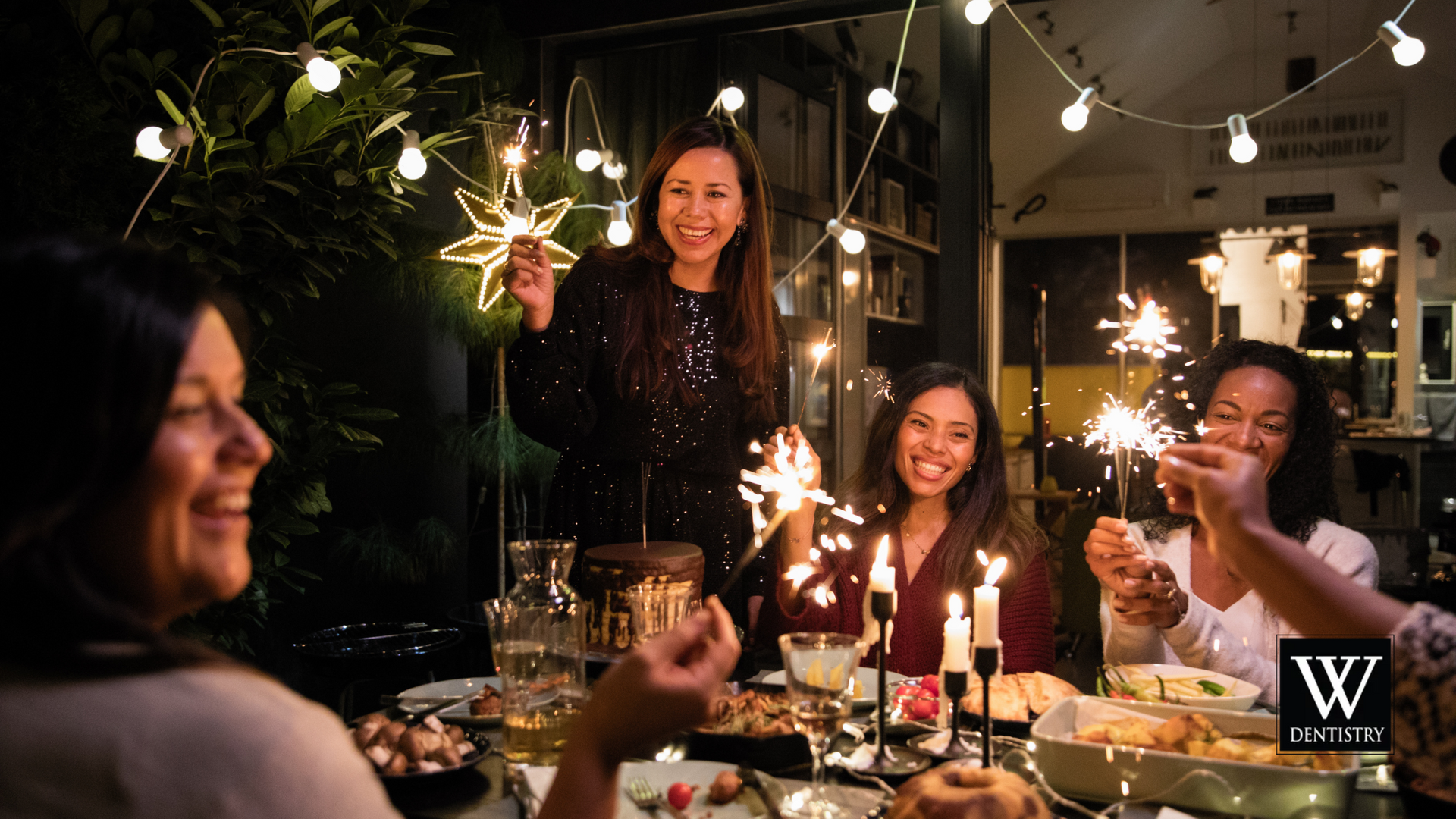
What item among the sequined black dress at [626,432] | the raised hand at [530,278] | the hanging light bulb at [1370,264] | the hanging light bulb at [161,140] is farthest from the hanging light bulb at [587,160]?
the hanging light bulb at [1370,264]

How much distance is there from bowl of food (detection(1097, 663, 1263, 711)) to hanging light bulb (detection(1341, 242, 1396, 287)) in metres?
7.29

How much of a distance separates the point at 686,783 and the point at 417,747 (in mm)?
346

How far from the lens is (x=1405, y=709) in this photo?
1032 millimetres

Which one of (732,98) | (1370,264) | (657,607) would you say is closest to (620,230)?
(732,98)

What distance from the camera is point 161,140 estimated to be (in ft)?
5.95

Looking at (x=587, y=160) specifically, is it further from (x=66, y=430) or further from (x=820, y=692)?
(x=66, y=430)

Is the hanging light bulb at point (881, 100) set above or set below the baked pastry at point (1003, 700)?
above

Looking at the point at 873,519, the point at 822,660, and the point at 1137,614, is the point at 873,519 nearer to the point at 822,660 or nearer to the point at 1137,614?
the point at 1137,614

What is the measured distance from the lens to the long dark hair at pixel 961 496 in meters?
2.19

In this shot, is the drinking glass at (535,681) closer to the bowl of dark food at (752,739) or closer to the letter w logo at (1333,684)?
the bowl of dark food at (752,739)

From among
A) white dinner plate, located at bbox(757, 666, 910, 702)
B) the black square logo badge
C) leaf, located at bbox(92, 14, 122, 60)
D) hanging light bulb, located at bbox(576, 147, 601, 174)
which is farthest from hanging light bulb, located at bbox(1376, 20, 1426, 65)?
leaf, located at bbox(92, 14, 122, 60)

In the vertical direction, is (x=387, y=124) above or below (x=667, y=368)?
above

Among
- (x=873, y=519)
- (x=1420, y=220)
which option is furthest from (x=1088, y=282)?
(x=873, y=519)

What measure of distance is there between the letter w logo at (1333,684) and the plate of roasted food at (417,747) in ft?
3.39
